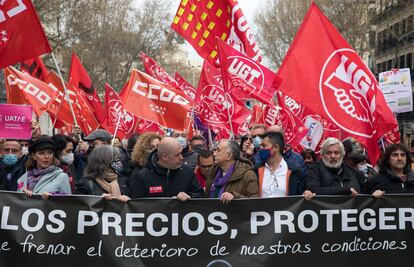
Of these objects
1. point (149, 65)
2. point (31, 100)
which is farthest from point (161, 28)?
point (31, 100)

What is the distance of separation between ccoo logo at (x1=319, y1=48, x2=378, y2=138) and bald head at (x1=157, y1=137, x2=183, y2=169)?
1986mm

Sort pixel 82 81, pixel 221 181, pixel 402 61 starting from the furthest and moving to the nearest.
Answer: pixel 402 61 → pixel 82 81 → pixel 221 181

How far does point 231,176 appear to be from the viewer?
22.5 feet

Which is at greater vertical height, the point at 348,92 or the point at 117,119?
the point at 348,92

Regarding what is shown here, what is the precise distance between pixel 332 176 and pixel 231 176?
2.90ft

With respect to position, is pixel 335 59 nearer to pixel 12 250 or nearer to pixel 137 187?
pixel 137 187

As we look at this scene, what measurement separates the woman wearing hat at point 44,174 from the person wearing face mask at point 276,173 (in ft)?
5.62

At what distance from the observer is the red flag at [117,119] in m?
16.6

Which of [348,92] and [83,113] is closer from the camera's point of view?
[348,92]

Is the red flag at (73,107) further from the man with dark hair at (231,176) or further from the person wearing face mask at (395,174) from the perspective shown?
the person wearing face mask at (395,174)

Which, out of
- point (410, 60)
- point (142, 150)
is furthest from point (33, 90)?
point (410, 60)

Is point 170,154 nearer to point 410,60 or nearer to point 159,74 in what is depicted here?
point 159,74

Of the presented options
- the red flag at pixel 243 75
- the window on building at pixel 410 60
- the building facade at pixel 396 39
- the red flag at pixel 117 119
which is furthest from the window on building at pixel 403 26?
the red flag at pixel 243 75

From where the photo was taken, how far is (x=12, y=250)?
20.4ft
